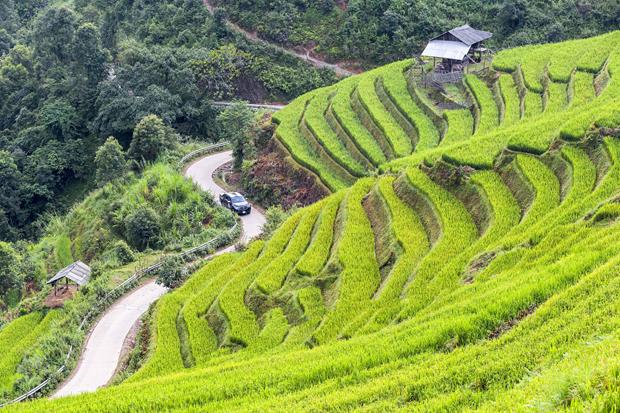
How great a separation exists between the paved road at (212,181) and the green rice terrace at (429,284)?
153 inches

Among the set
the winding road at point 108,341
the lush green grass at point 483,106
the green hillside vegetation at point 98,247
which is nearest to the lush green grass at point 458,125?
the lush green grass at point 483,106

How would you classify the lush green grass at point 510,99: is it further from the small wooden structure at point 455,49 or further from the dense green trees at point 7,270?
the dense green trees at point 7,270

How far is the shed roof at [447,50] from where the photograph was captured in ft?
132

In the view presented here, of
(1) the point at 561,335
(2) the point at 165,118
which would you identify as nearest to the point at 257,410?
(1) the point at 561,335

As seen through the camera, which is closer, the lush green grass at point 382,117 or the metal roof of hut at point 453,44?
the lush green grass at point 382,117

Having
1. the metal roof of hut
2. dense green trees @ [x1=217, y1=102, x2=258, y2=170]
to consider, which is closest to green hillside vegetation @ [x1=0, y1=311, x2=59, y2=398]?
dense green trees @ [x1=217, y1=102, x2=258, y2=170]

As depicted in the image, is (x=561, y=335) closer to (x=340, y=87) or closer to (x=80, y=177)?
(x=340, y=87)

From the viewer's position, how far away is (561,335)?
12203 millimetres

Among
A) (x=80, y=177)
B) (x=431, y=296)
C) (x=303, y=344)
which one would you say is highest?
(x=431, y=296)

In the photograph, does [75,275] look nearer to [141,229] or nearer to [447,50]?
[141,229]

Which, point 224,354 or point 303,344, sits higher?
point 303,344

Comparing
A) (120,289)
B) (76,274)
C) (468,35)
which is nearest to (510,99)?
(468,35)

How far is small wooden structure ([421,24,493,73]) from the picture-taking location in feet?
133

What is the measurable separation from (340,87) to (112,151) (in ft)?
47.1
